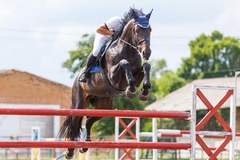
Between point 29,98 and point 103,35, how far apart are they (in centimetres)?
3218

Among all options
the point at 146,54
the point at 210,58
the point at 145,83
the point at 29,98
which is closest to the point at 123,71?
the point at 145,83

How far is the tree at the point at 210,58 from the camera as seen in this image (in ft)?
224

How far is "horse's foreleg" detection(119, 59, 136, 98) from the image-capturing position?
10.2 m

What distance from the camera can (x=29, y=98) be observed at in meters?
43.5

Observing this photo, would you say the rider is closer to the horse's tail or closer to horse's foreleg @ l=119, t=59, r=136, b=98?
the horse's tail

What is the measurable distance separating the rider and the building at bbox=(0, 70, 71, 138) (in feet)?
96.8

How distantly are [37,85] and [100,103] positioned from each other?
1259 inches

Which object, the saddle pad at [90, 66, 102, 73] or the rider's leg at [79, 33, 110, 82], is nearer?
the saddle pad at [90, 66, 102, 73]

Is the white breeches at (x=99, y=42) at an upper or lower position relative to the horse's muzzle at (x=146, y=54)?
upper

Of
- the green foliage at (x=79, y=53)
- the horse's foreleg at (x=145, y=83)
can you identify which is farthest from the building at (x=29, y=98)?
the horse's foreleg at (x=145, y=83)

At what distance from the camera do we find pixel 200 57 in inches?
2751

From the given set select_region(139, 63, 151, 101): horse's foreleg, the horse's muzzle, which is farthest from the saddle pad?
the horse's muzzle

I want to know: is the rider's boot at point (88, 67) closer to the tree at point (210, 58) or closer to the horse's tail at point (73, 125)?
the horse's tail at point (73, 125)

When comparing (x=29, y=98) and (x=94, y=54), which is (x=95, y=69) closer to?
(x=94, y=54)
